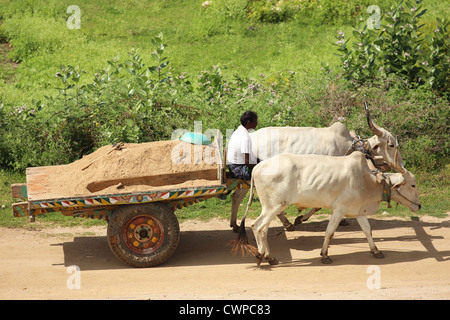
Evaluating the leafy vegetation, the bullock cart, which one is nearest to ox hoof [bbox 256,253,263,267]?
the bullock cart

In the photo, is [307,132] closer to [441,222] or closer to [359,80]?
[441,222]

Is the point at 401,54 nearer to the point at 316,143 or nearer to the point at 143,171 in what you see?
the point at 316,143

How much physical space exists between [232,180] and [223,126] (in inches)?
123

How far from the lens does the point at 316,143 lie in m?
8.64

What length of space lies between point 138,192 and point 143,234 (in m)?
0.54

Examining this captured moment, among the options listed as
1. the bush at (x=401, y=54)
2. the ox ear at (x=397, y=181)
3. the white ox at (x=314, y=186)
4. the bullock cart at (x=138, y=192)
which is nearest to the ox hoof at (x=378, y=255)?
the white ox at (x=314, y=186)

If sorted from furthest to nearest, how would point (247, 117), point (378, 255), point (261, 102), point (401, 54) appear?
1. point (401, 54)
2. point (261, 102)
3. point (247, 117)
4. point (378, 255)

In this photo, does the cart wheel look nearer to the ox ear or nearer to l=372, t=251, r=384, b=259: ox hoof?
l=372, t=251, r=384, b=259: ox hoof

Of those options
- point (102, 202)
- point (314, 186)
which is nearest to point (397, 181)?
point (314, 186)

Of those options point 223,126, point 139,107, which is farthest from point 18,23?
point 223,126

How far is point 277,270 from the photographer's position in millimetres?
7465

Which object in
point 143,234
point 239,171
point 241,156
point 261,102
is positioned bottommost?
point 143,234

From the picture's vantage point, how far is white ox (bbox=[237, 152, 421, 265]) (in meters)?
7.39

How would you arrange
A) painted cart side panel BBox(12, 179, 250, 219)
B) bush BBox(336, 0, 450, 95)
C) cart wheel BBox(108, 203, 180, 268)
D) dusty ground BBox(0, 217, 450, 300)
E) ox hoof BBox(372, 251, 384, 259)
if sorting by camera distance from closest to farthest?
dusty ground BBox(0, 217, 450, 300), painted cart side panel BBox(12, 179, 250, 219), cart wheel BBox(108, 203, 180, 268), ox hoof BBox(372, 251, 384, 259), bush BBox(336, 0, 450, 95)
